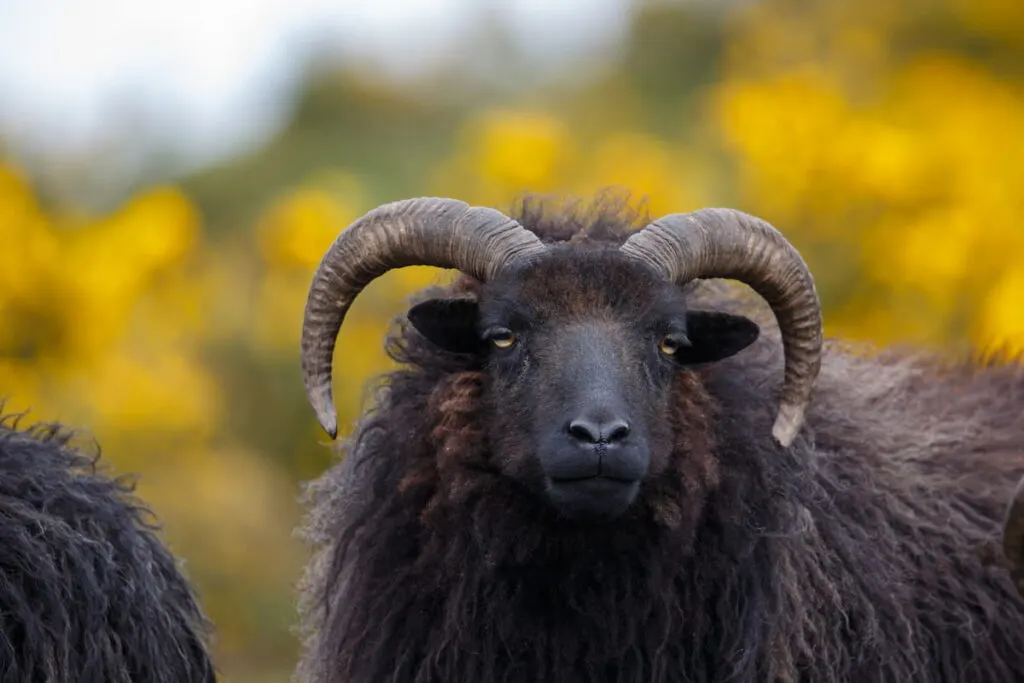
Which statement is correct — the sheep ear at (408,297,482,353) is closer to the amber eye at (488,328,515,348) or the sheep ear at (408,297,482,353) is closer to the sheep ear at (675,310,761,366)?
the amber eye at (488,328,515,348)

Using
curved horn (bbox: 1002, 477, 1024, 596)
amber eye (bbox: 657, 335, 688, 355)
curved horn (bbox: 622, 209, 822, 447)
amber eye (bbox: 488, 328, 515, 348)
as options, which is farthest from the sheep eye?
curved horn (bbox: 1002, 477, 1024, 596)

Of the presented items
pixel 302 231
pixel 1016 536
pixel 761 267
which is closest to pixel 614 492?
pixel 761 267

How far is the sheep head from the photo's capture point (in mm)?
5297

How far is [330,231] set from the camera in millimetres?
15422

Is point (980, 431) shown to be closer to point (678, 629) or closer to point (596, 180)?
point (678, 629)

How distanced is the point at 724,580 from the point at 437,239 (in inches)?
68.2

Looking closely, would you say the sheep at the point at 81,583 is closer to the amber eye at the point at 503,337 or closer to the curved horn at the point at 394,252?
the curved horn at the point at 394,252

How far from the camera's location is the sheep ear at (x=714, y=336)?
231 inches

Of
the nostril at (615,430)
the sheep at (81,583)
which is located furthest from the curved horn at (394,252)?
the sheep at (81,583)

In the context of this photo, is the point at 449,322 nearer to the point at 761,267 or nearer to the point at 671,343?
the point at 671,343

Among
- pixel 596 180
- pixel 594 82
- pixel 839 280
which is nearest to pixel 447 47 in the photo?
pixel 594 82

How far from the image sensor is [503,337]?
223 inches

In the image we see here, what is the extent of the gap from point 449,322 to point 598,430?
935 mm

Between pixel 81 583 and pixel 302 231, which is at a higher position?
pixel 302 231
